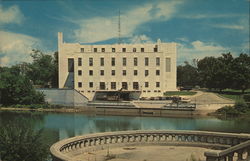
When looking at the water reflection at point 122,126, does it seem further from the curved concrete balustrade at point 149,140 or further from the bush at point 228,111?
the curved concrete balustrade at point 149,140

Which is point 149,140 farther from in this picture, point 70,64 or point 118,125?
point 70,64

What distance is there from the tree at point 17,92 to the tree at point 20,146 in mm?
52728

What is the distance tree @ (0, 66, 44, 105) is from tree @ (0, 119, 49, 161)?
173ft

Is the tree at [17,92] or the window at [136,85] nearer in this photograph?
the tree at [17,92]

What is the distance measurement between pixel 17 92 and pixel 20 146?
179 feet

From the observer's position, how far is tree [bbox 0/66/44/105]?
208ft

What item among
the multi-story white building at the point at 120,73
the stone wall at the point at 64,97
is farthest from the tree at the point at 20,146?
the multi-story white building at the point at 120,73

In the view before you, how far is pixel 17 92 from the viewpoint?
63.2 m

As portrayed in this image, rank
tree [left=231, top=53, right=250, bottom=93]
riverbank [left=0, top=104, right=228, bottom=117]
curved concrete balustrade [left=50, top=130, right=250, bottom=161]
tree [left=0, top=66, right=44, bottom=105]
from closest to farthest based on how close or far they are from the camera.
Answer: curved concrete balustrade [left=50, top=130, right=250, bottom=161]
riverbank [left=0, top=104, right=228, bottom=117]
tree [left=0, top=66, right=44, bottom=105]
tree [left=231, top=53, right=250, bottom=93]

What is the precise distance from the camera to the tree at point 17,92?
63.3 metres

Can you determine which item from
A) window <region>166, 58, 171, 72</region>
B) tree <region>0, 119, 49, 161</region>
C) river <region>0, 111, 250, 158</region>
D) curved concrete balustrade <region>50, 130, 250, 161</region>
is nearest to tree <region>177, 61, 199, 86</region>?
window <region>166, 58, 171, 72</region>

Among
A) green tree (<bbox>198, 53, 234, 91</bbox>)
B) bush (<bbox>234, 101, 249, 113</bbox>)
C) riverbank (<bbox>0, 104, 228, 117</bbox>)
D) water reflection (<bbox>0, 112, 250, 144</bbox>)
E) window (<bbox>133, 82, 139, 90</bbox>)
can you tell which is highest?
green tree (<bbox>198, 53, 234, 91</bbox>)

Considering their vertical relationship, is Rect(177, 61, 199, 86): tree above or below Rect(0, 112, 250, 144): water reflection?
above

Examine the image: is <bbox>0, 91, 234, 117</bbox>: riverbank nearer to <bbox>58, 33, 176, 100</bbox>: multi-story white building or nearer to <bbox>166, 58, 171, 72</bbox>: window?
<bbox>58, 33, 176, 100</bbox>: multi-story white building
